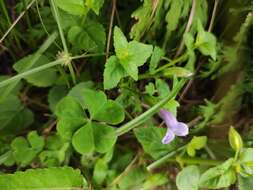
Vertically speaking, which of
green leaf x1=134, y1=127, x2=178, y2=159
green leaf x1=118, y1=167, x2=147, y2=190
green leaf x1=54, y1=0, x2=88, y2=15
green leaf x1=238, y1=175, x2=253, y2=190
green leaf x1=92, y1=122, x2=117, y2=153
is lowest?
green leaf x1=118, y1=167, x2=147, y2=190

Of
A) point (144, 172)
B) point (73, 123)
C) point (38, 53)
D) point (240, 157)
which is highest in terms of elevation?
point (38, 53)

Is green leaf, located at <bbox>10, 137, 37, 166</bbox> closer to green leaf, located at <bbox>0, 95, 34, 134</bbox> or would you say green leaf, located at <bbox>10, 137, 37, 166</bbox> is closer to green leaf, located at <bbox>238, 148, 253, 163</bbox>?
green leaf, located at <bbox>0, 95, 34, 134</bbox>

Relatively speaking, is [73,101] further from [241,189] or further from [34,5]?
[241,189]

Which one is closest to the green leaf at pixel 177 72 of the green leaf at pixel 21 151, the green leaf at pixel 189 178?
the green leaf at pixel 189 178

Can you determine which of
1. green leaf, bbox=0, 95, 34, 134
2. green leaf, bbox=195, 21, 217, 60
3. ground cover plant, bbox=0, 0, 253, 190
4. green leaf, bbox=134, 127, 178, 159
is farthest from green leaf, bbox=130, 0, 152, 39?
green leaf, bbox=0, 95, 34, 134

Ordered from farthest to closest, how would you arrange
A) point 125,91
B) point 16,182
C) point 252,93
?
point 252,93, point 125,91, point 16,182

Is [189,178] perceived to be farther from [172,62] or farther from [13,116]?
[13,116]

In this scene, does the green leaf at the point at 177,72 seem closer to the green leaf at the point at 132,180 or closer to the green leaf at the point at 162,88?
the green leaf at the point at 162,88

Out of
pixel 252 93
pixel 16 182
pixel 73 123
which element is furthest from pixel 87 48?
pixel 252 93
